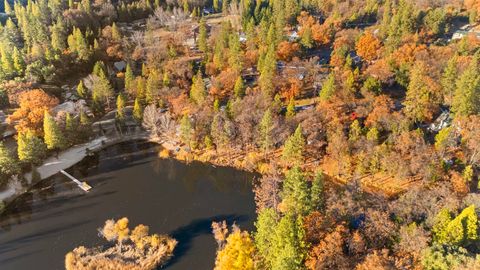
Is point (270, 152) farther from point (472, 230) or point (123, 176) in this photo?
point (472, 230)

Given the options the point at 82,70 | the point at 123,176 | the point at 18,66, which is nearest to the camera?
the point at 123,176

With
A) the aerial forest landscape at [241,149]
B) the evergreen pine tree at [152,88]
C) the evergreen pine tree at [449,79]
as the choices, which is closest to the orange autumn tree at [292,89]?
the aerial forest landscape at [241,149]

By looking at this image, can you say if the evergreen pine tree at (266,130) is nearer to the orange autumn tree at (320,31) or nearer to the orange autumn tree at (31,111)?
the orange autumn tree at (31,111)

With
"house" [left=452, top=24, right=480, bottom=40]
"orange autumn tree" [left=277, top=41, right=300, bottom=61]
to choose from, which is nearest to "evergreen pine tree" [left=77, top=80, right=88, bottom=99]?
"orange autumn tree" [left=277, top=41, right=300, bottom=61]

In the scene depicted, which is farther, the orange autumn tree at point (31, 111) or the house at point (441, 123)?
the house at point (441, 123)

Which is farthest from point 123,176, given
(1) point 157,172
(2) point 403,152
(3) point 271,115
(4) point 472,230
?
(4) point 472,230

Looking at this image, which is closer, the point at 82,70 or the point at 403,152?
the point at 403,152
